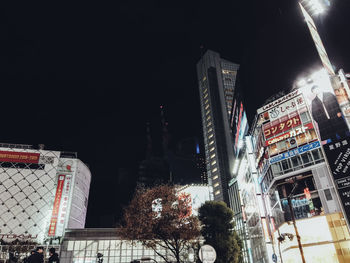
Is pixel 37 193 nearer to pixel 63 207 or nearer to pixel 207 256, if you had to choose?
pixel 63 207

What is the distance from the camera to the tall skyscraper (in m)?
112

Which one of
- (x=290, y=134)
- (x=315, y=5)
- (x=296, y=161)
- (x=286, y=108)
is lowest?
(x=296, y=161)

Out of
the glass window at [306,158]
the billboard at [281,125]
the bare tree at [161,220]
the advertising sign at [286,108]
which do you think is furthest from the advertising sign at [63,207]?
the glass window at [306,158]

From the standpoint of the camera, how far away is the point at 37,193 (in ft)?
165

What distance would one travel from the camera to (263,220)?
34.7 metres

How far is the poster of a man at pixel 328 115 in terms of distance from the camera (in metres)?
25.8

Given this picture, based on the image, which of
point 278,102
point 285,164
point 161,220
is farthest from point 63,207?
point 278,102

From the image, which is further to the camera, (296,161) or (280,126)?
(280,126)

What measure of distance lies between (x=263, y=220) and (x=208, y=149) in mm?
86952

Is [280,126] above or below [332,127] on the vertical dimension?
above

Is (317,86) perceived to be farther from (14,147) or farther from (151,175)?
(151,175)

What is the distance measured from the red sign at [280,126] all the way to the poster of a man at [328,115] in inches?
81.8

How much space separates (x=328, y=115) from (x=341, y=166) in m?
5.91

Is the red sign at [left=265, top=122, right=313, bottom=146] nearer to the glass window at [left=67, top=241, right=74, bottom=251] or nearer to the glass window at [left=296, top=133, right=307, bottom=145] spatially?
the glass window at [left=296, top=133, right=307, bottom=145]
